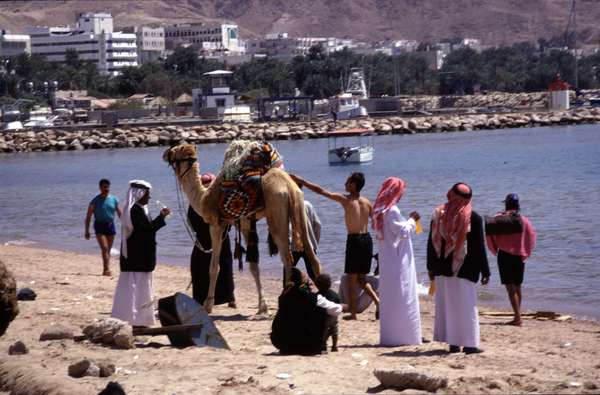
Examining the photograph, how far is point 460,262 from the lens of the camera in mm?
9969

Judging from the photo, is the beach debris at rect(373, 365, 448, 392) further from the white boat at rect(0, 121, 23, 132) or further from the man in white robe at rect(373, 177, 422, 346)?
the white boat at rect(0, 121, 23, 132)

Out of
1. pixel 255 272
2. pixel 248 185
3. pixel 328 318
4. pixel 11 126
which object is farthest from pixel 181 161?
pixel 11 126

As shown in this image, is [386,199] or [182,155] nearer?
[386,199]

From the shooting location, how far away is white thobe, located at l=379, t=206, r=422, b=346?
10320mm

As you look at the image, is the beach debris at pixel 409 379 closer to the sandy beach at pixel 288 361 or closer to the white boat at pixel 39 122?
the sandy beach at pixel 288 361

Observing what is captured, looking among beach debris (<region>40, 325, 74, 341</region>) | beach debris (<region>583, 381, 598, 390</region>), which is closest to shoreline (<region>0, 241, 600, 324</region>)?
beach debris (<region>583, 381, 598, 390</region>)

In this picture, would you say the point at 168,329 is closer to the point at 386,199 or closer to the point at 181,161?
the point at 386,199

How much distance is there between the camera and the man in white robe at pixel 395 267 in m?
10.3

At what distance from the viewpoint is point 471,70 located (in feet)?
488

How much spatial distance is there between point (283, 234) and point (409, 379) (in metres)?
3.74

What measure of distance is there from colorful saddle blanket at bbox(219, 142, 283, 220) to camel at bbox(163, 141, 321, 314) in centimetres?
7

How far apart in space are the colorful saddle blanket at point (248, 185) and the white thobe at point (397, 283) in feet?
6.29

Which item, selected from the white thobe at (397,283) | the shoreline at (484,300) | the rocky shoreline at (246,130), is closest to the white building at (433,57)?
the rocky shoreline at (246,130)

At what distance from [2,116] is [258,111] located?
21.1m
